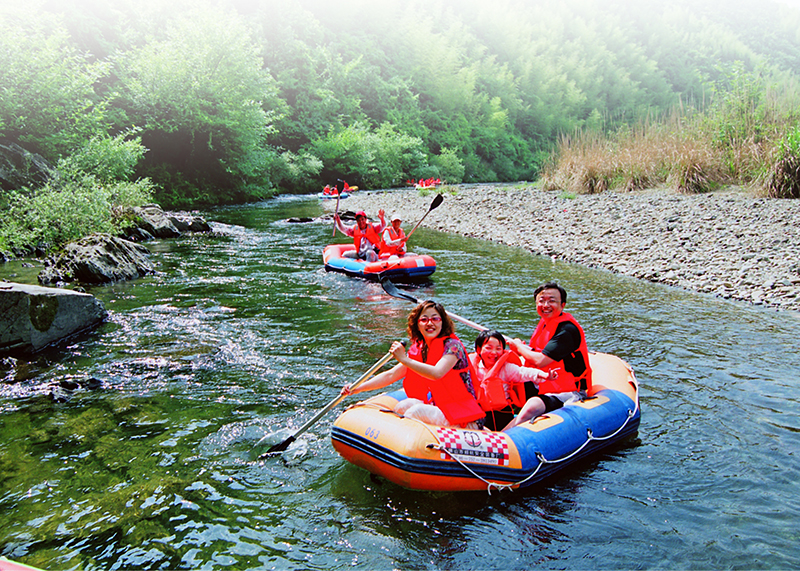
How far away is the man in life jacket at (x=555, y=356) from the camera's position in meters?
3.67

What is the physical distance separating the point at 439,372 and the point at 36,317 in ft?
14.0

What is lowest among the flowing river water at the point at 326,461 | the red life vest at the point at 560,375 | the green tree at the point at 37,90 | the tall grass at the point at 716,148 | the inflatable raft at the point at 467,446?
the flowing river water at the point at 326,461

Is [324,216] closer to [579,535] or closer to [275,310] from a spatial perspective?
[275,310]

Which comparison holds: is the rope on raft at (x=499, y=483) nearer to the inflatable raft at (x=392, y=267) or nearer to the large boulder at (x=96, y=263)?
the inflatable raft at (x=392, y=267)

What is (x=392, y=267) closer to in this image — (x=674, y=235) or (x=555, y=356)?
(x=674, y=235)

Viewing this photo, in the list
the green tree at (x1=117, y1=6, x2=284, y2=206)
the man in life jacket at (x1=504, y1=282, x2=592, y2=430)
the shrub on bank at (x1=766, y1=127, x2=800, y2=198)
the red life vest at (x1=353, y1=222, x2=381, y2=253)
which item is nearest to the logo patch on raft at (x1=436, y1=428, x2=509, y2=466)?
the man in life jacket at (x1=504, y1=282, x2=592, y2=430)

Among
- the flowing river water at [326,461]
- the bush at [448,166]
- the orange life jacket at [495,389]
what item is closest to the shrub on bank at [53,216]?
the flowing river water at [326,461]

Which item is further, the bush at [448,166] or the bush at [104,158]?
the bush at [448,166]

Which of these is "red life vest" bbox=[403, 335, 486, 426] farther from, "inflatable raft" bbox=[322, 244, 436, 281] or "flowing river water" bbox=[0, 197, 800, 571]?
"inflatable raft" bbox=[322, 244, 436, 281]

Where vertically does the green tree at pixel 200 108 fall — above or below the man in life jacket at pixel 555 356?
above

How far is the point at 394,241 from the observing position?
9.18 m

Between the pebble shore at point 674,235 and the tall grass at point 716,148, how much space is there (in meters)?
0.47

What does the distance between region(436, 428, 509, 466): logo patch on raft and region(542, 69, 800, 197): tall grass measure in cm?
903

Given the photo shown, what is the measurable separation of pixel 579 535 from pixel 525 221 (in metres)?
10.8
